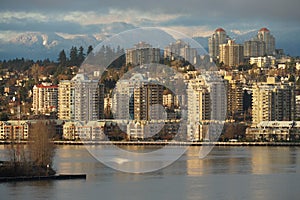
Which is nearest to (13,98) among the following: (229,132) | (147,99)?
(147,99)

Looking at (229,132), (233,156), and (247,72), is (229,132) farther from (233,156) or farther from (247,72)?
(247,72)

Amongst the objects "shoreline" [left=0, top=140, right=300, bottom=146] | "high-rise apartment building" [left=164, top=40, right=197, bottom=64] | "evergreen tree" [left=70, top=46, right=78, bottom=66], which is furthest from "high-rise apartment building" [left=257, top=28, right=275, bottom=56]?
"shoreline" [left=0, top=140, right=300, bottom=146]

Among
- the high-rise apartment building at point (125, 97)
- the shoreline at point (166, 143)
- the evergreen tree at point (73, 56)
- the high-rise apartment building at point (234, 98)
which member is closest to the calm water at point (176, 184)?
the shoreline at point (166, 143)

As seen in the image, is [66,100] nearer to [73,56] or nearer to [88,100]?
[88,100]

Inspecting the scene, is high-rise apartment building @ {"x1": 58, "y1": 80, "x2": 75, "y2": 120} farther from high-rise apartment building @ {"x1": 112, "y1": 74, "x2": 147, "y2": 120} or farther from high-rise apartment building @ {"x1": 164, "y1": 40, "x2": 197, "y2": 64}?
high-rise apartment building @ {"x1": 164, "y1": 40, "x2": 197, "y2": 64}

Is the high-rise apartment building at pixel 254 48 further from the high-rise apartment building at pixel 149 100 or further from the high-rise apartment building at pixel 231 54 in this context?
the high-rise apartment building at pixel 149 100

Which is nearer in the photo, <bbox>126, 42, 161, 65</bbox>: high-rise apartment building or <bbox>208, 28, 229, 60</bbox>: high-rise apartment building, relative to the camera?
<bbox>126, 42, 161, 65</bbox>: high-rise apartment building
